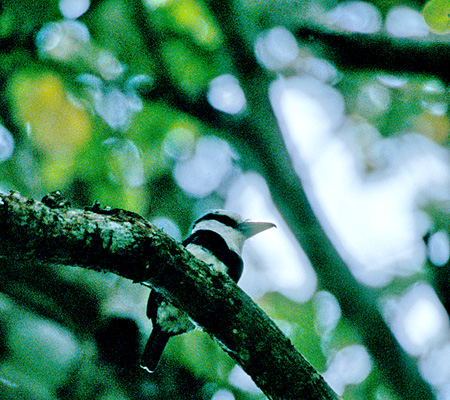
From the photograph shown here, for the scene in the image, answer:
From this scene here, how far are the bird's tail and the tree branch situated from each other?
653 millimetres

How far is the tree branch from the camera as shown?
3.69 feet

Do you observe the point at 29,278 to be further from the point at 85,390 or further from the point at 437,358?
the point at 437,358

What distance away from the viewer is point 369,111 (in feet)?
13.5

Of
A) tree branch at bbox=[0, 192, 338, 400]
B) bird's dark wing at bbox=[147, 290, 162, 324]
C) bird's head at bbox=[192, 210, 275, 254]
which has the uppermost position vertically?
bird's head at bbox=[192, 210, 275, 254]

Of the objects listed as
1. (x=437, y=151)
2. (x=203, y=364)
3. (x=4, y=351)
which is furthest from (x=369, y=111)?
(x=4, y=351)

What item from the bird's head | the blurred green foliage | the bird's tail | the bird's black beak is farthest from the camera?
the blurred green foliage

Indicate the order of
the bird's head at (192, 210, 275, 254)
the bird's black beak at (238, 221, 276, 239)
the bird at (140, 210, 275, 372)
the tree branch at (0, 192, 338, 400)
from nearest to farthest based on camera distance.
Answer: the tree branch at (0, 192, 338, 400), the bird at (140, 210, 275, 372), the bird's head at (192, 210, 275, 254), the bird's black beak at (238, 221, 276, 239)

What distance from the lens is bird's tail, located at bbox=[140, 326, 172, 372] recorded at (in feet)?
6.48

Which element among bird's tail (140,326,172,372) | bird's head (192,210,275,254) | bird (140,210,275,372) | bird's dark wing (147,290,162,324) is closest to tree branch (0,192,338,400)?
bird (140,210,275,372)

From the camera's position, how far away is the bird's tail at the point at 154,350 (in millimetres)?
1975

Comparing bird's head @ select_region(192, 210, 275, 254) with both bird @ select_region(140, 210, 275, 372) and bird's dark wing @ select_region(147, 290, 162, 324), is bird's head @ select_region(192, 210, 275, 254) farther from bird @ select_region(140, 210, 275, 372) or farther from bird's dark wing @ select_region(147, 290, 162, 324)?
bird's dark wing @ select_region(147, 290, 162, 324)

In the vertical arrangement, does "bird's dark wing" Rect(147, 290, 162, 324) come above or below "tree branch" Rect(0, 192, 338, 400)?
above

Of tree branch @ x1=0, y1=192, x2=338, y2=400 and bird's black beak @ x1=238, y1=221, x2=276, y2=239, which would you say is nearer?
tree branch @ x1=0, y1=192, x2=338, y2=400

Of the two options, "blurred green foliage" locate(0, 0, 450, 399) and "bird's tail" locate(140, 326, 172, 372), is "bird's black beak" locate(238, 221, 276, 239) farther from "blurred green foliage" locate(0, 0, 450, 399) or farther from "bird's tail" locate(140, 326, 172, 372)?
"bird's tail" locate(140, 326, 172, 372)
